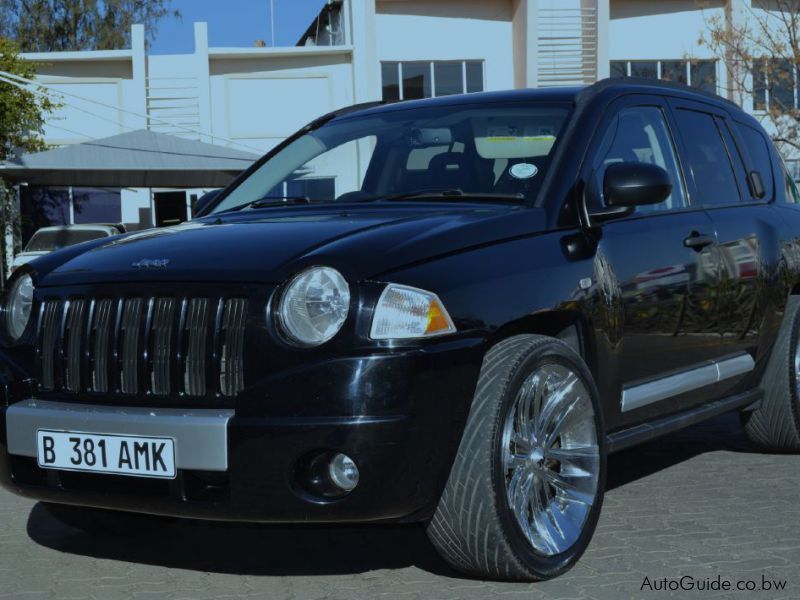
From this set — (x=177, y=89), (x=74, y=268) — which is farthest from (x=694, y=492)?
(x=177, y=89)

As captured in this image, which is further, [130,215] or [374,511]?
[130,215]

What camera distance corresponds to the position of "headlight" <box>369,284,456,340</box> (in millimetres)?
3697

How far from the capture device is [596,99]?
510 cm

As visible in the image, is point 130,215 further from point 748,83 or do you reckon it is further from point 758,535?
point 758,535

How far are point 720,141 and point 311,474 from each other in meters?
3.30

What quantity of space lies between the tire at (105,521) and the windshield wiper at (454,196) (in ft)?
5.27

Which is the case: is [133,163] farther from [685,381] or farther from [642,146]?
[685,381]

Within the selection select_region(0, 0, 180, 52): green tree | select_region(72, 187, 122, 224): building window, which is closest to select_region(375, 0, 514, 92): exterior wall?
select_region(72, 187, 122, 224): building window

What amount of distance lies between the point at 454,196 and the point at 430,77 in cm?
2666

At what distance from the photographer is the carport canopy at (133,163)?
20.1 m

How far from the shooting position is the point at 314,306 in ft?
12.3

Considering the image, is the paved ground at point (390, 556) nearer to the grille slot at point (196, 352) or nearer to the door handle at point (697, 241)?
the grille slot at point (196, 352)

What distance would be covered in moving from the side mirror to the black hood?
14.2 inches

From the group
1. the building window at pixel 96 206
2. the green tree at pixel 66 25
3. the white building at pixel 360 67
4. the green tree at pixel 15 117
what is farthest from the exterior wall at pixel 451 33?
the green tree at pixel 66 25
